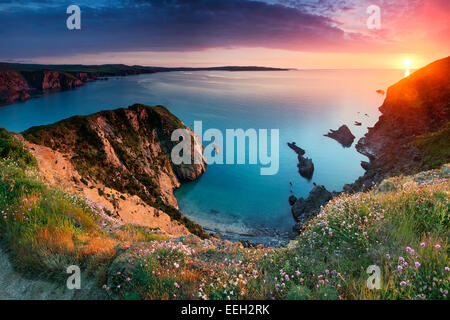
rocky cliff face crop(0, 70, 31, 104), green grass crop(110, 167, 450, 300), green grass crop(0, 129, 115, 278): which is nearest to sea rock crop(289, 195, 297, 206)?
green grass crop(110, 167, 450, 300)

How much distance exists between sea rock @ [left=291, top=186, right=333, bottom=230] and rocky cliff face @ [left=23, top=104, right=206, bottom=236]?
24.4 m

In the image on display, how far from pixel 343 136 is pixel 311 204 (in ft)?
264

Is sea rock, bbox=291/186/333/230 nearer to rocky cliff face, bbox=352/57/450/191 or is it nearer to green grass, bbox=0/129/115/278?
rocky cliff face, bbox=352/57/450/191

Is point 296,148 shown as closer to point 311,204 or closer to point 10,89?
point 311,204

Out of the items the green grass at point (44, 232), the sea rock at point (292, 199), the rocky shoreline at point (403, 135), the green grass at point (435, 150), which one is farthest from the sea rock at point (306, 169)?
the green grass at point (44, 232)

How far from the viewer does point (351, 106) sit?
196 metres

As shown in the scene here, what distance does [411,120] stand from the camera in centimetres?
8075

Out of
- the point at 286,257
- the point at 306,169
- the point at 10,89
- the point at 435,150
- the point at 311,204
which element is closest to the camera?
the point at 286,257

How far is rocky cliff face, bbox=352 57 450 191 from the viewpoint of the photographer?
53219 millimetres

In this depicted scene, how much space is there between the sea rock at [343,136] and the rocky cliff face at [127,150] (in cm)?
7458

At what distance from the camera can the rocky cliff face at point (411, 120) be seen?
53.2 metres

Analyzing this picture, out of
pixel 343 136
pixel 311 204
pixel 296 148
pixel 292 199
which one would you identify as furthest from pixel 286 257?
pixel 343 136

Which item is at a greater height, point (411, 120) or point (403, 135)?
point (411, 120)

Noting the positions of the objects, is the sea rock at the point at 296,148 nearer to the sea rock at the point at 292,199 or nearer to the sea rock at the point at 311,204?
the sea rock at the point at 292,199
